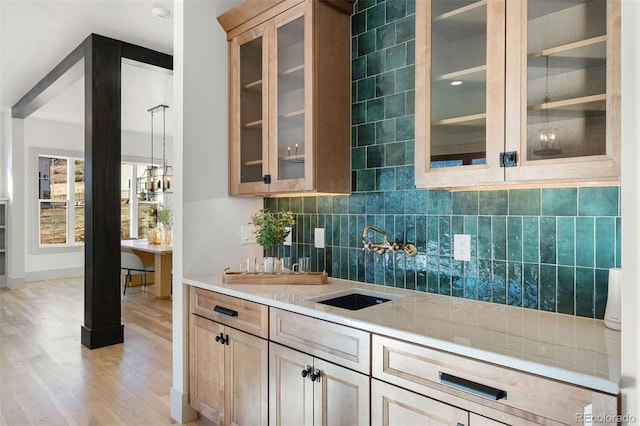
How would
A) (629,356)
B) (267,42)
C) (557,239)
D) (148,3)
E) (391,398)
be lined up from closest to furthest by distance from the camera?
(629,356)
(391,398)
(557,239)
(267,42)
(148,3)

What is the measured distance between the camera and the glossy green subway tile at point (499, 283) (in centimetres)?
178

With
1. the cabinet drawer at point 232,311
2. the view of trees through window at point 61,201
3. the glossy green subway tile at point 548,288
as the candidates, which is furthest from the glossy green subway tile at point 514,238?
the view of trees through window at point 61,201

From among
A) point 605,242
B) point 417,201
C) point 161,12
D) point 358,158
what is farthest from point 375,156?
point 161,12

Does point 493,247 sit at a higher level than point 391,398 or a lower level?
higher

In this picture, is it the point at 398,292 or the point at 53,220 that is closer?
the point at 398,292

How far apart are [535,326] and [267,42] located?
6.27 ft

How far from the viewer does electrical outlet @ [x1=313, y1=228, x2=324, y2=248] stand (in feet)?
8.29

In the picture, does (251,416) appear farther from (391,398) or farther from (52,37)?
(52,37)

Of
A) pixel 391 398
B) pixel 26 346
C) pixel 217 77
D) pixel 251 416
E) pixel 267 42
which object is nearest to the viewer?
pixel 391 398

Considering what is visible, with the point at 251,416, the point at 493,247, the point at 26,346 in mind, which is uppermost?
the point at 493,247

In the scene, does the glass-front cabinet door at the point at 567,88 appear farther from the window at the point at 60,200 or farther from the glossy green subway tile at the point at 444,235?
the window at the point at 60,200

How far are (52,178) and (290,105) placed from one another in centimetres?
671

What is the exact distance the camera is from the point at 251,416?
197cm

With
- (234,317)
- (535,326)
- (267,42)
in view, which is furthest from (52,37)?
(535,326)
